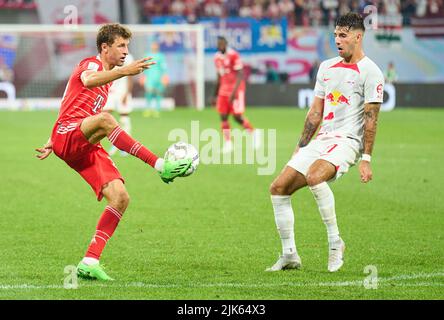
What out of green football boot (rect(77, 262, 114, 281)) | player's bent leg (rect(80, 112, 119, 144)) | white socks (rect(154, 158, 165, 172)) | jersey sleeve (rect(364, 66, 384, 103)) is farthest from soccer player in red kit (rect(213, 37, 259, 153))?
white socks (rect(154, 158, 165, 172))

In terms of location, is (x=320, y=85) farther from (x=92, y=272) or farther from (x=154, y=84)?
(x=154, y=84)

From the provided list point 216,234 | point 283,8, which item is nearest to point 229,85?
point 216,234

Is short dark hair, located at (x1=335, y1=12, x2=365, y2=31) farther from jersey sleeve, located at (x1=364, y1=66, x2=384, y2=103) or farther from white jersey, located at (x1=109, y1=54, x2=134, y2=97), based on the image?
white jersey, located at (x1=109, y1=54, x2=134, y2=97)

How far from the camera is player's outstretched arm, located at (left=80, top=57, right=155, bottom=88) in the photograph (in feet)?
23.9

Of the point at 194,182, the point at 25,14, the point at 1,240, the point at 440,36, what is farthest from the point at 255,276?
the point at 25,14

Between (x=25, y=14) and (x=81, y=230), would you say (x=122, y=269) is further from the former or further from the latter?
(x=25, y=14)

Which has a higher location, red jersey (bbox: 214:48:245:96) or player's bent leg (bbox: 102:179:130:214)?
player's bent leg (bbox: 102:179:130:214)

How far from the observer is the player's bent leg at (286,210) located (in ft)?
26.3

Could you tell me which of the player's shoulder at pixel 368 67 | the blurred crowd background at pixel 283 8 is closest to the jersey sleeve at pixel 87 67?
the player's shoulder at pixel 368 67

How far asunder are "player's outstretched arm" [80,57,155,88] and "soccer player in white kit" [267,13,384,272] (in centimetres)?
155

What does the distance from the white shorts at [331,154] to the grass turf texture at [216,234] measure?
866mm

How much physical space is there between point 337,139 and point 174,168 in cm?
161

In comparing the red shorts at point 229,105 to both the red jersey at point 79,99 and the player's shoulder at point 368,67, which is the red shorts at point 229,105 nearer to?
the player's shoulder at point 368,67

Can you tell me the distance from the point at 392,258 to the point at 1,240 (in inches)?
152
